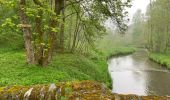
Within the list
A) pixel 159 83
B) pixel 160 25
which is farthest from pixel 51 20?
pixel 160 25

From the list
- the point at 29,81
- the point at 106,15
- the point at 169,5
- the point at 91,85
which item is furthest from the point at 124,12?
the point at 169,5

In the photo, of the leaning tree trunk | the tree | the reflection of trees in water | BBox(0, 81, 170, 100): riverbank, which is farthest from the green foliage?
BBox(0, 81, 170, 100): riverbank

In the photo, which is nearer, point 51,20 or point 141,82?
point 51,20

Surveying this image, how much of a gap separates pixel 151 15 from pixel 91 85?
56.3 metres

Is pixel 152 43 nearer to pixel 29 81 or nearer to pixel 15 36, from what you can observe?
pixel 15 36

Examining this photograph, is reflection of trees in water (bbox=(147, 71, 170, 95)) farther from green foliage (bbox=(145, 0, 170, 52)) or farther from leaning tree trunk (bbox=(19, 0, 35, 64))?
green foliage (bbox=(145, 0, 170, 52))

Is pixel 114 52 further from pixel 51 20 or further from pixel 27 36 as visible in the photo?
pixel 27 36

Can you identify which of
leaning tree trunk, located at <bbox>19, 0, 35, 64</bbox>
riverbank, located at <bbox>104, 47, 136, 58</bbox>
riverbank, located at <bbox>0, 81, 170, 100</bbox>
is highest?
leaning tree trunk, located at <bbox>19, 0, 35, 64</bbox>

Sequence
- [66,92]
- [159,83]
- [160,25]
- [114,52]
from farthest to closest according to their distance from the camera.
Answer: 1. [160,25]
2. [114,52]
3. [159,83]
4. [66,92]

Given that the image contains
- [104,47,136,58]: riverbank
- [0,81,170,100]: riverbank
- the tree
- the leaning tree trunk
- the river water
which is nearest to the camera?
[0,81,170,100]: riverbank

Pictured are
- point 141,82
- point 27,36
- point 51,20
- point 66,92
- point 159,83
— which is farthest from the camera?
point 141,82

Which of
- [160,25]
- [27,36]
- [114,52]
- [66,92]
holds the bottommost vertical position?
[114,52]

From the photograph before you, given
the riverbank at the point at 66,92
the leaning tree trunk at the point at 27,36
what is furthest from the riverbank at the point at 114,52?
the riverbank at the point at 66,92

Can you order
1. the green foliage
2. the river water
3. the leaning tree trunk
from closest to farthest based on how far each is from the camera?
the leaning tree trunk
the river water
the green foliage
